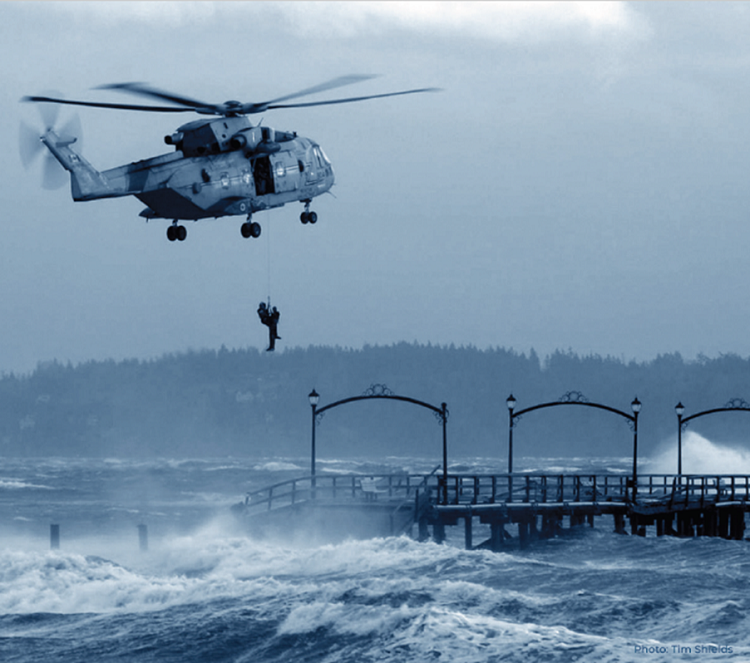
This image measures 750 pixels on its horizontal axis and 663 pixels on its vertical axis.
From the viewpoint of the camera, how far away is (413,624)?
32.2 m

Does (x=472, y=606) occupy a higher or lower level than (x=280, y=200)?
lower

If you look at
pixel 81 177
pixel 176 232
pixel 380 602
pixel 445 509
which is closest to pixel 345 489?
pixel 445 509

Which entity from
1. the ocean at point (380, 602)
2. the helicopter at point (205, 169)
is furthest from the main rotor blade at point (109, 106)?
the ocean at point (380, 602)

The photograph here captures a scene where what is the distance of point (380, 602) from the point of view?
36219 mm

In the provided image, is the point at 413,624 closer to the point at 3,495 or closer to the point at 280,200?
the point at 280,200

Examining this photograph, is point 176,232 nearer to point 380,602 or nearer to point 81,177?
point 81,177

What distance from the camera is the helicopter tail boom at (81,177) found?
34031 millimetres

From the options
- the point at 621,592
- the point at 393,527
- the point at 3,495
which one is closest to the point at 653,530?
the point at 393,527

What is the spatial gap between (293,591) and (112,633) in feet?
20.4

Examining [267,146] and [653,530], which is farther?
[653,530]

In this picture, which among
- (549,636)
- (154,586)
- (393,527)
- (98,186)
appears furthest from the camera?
(393,527)

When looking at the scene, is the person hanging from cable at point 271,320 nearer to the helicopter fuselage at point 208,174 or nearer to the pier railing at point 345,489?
the helicopter fuselage at point 208,174

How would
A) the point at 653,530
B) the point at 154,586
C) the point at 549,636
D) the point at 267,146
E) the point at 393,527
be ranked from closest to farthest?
the point at 549,636
the point at 267,146
the point at 154,586
the point at 393,527
the point at 653,530

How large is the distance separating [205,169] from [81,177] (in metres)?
3.41
